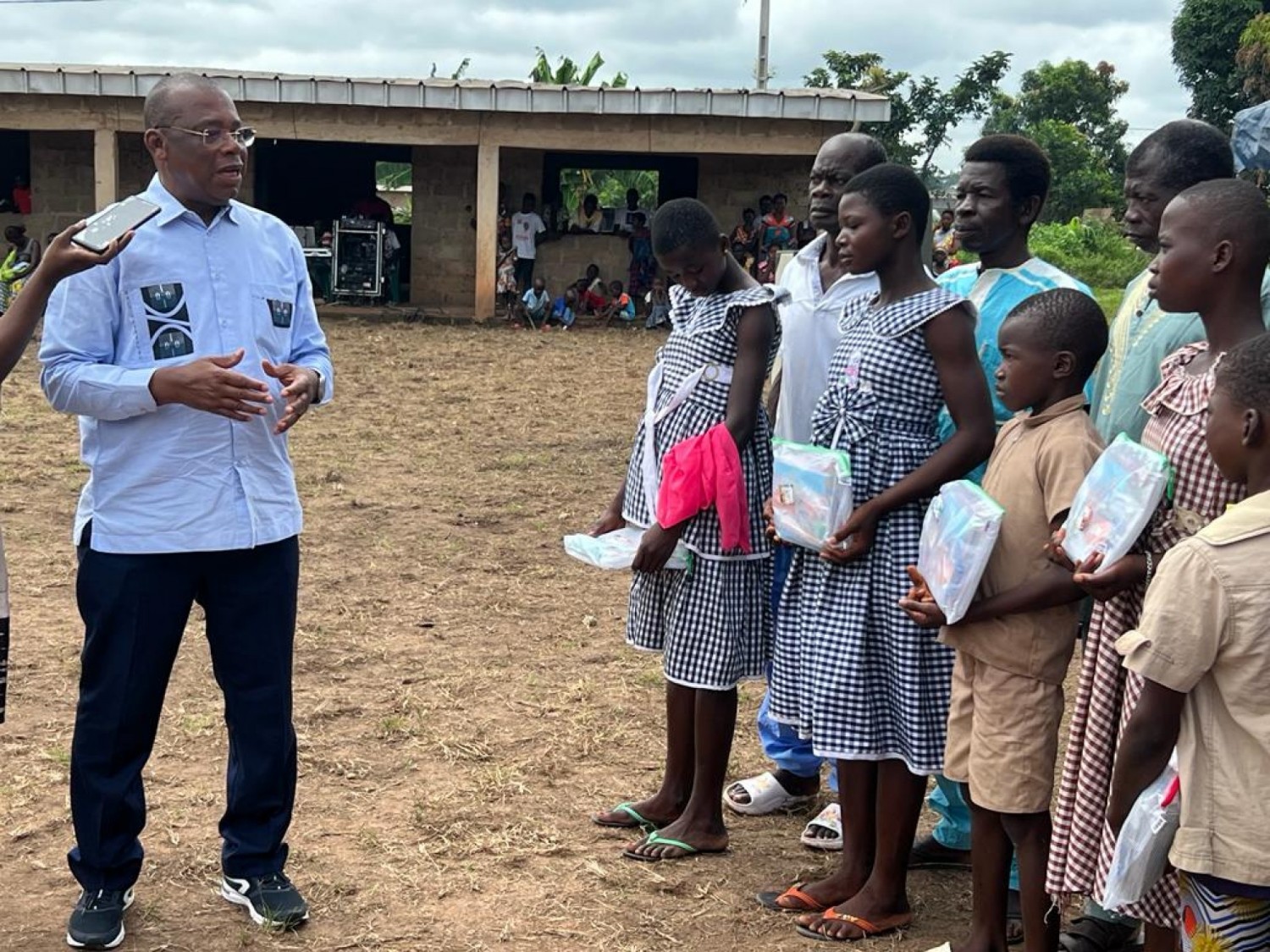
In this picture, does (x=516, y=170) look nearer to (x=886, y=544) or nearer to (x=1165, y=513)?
(x=886, y=544)

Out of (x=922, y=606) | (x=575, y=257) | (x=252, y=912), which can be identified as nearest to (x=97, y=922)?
(x=252, y=912)

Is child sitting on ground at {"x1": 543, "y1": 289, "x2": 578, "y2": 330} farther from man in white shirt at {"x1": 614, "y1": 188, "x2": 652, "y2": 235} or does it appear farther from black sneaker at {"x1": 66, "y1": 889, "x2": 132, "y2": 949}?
black sneaker at {"x1": 66, "y1": 889, "x2": 132, "y2": 949}

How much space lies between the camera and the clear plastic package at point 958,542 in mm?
2781

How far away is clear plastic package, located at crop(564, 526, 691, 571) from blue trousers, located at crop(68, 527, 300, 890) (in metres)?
0.75

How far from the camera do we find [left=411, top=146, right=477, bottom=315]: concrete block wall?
18547mm

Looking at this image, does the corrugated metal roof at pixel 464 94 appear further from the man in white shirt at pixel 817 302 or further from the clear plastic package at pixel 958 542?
the clear plastic package at pixel 958 542

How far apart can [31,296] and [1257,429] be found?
7.37 feet

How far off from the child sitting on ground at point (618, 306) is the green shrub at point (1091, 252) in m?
9.13

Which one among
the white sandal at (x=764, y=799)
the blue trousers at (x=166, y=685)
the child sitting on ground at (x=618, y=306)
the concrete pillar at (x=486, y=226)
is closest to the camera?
the blue trousers at (x=166, y=685)

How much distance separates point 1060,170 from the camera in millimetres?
35844

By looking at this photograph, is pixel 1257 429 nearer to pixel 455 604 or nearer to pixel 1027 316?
pixel 1027 316

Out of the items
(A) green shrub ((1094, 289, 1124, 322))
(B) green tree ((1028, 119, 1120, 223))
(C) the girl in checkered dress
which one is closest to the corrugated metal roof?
(A) green shrub ((1094, 289, 1124, 322))

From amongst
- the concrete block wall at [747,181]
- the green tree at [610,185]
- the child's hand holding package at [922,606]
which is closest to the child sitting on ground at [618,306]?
the concrete block wall at [747,181]

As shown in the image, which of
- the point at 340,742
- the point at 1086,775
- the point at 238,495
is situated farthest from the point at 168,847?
the point at 1086,775
